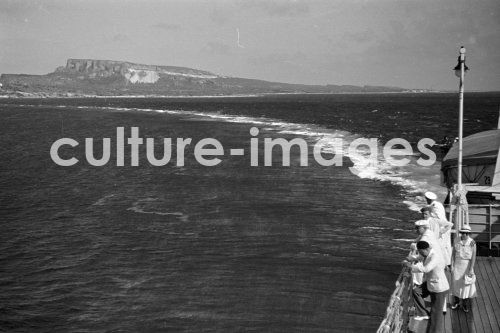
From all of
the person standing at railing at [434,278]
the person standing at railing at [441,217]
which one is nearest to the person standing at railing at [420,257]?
the person standing at railing at [434,278]

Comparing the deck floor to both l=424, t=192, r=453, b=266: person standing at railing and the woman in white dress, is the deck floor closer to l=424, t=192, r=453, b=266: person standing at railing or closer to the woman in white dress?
the woman in white dress

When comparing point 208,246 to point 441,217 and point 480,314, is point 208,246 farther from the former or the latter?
point 480,314

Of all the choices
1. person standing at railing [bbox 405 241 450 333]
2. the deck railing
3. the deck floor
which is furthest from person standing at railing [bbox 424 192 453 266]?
person standing at railing [bbox 405 241 450 333]

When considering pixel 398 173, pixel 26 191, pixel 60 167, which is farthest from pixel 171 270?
pixel 60 167

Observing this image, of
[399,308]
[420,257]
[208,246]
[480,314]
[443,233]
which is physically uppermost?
[443,233]

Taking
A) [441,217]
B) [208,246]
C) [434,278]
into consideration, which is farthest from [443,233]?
[208,246]

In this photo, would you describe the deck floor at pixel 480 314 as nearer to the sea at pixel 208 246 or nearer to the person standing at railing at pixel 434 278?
the person standing at railing at pixel 434 278

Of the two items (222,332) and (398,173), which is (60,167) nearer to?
(398,173)
